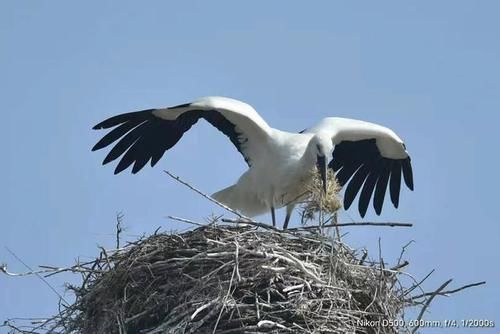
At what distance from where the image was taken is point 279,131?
991 centimetres

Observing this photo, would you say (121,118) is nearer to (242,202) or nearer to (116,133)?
(116,133)

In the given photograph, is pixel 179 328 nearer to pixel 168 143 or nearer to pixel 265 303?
pixel 265 303

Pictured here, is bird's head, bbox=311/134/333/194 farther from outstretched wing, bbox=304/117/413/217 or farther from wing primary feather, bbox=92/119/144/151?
wing primary feather, bbox=92/119/144/151

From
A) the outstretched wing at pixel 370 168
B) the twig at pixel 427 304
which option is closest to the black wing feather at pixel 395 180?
the outstretched wing at pixel 370 168

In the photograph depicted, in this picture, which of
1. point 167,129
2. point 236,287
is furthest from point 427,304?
point 167,129

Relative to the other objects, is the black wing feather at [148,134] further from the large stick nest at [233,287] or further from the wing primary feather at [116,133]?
the large stick nest at [233,287]

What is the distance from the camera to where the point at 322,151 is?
9.47 metres

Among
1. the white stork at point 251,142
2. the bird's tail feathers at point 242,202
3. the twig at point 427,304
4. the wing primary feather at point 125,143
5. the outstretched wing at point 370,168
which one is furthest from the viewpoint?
the outstretched wing at point 370,168

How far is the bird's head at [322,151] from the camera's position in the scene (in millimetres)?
9406

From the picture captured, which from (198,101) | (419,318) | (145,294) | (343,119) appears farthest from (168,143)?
(419,318)

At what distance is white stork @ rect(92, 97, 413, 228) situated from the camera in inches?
380

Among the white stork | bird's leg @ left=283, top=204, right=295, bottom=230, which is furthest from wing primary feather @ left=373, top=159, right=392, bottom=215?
bird's leg @ left=283, top=204, right=295, bottom=230

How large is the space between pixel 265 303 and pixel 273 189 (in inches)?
76.9

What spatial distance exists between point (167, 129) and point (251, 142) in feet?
1.96
